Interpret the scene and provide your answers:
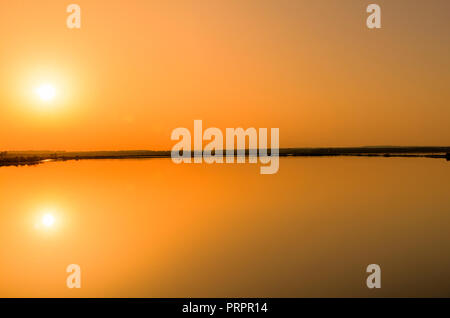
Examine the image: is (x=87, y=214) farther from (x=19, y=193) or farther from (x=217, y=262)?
(x=19, y=193)

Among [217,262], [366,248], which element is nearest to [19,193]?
[217,262]

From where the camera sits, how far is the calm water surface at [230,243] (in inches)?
358

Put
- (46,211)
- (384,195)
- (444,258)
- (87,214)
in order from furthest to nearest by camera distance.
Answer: (384,195) < (46,211) < (87,214) < (444,258)

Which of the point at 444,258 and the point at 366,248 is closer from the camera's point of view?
the point at 444,258

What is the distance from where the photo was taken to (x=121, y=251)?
11891 mm

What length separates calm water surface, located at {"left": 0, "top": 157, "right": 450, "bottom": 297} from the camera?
9.09 meters

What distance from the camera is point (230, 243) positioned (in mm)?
12312

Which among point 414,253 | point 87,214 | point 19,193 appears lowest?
point 414,253

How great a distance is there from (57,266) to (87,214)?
630 cm

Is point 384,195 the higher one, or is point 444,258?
point 384,195

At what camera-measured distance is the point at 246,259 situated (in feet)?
35.3

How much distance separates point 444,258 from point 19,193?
21.2 meters
